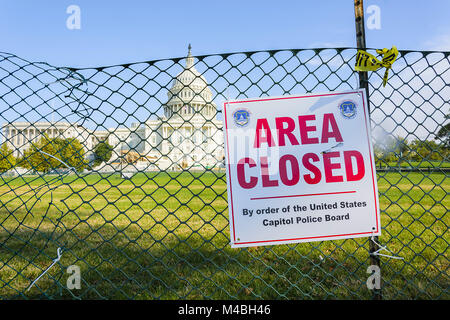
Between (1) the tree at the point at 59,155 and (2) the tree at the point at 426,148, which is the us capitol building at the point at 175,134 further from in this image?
(2) the tree at the point at 426,148

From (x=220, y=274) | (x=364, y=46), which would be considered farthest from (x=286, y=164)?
(x=220, y=274)

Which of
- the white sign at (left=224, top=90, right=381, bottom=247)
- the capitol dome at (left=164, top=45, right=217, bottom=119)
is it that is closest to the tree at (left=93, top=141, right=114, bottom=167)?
the capitol dome at (left=164, top=45, right=217, bottom=119)

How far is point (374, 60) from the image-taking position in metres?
1.66

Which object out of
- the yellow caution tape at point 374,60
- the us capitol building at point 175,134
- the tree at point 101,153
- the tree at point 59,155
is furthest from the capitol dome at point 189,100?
the yellow caution tape at point 374,60

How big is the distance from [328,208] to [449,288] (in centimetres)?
108

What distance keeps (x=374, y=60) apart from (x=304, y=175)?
821 mm

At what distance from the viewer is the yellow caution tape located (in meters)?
1.65

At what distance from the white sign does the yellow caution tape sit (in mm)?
165

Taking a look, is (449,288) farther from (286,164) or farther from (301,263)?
(286,164)

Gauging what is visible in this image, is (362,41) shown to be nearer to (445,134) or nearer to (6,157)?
(445,134)

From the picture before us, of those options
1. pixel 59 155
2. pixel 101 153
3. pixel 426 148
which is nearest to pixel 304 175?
pixel 426 148

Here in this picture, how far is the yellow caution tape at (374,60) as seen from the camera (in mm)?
1649

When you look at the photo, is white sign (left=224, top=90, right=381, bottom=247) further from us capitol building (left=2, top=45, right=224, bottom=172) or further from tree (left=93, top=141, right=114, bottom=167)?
tree (left=93, top=141, right=114, bottom=167)

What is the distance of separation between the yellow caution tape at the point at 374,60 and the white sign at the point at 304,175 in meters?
0.17
